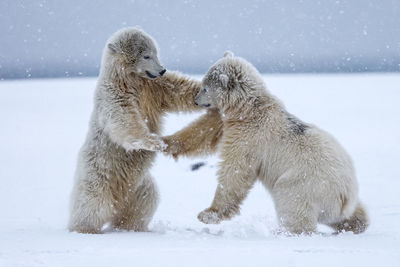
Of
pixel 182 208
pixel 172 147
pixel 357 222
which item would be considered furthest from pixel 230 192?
pixel 182 208

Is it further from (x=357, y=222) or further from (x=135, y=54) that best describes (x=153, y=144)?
(x=357, y=222)

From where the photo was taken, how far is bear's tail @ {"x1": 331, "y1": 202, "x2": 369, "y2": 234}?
520cm

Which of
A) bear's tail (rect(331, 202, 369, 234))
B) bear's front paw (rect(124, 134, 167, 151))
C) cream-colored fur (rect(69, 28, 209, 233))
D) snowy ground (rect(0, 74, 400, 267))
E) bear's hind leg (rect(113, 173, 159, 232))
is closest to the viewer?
snowy ground (rect(0, 74, 400, 267))

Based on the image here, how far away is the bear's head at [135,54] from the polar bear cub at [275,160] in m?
0.55

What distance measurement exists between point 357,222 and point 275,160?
Result: 38.5 inches

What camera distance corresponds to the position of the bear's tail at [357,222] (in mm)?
5203

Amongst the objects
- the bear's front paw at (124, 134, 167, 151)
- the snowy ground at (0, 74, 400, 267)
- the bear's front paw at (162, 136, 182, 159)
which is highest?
the bear's front paw at (124, 134, 167, 151)

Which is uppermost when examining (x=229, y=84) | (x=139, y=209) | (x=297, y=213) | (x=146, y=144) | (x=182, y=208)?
(x=229, y=84)

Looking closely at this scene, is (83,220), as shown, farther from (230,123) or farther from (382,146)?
(382,146)

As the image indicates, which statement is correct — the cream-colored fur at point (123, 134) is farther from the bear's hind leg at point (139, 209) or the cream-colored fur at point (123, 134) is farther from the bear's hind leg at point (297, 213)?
the bear's hind leg at point (297, 213)

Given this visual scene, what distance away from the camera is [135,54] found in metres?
5.54

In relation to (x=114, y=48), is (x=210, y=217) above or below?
below

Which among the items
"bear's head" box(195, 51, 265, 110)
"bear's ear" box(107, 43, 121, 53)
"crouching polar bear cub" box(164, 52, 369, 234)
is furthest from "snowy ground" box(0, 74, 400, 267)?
"bear's ear" box(107, 43, 121, 53)

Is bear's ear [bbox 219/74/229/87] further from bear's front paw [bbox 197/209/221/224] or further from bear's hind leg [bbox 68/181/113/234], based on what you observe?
bear's hind leg [bbox 68/181/113/234]
